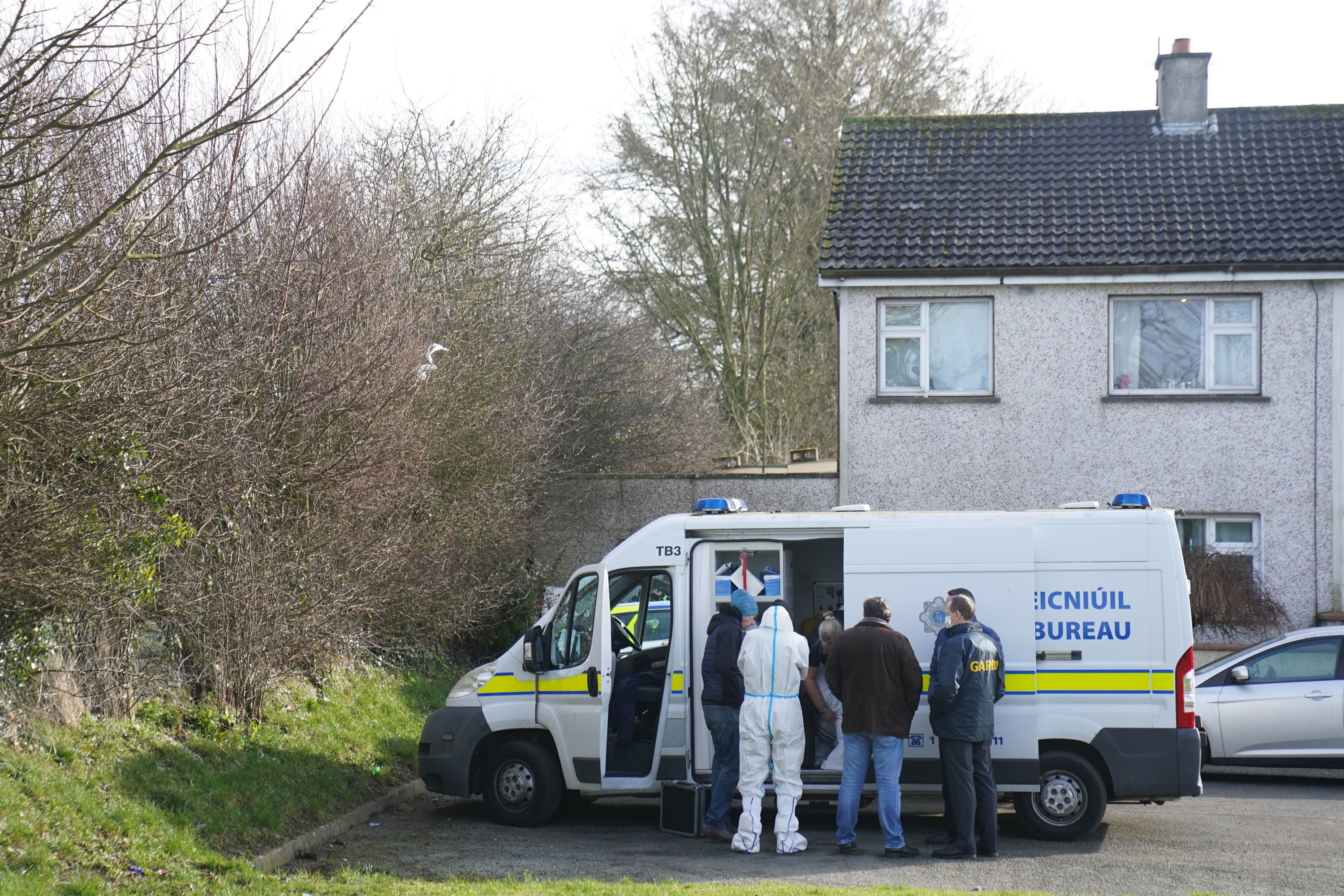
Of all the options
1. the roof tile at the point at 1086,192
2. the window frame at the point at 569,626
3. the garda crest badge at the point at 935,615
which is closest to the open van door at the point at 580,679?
the window frame at the point at 569,626

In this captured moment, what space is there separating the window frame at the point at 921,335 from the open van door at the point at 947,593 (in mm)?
7697

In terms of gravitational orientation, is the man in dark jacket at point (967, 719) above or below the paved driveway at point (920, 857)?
above

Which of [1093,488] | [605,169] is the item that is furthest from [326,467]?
[605,169]

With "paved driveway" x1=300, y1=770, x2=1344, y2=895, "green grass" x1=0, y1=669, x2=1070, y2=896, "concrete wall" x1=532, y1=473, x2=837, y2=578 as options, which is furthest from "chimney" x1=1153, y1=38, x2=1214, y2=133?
"green grass" x1=0, y1=669, x2=1070, y2=896

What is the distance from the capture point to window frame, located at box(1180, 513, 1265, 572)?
53.9 feet

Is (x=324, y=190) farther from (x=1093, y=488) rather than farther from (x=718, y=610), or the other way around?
(x=1093, y=488)

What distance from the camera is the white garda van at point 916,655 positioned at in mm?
9266

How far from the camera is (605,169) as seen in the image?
27.4m

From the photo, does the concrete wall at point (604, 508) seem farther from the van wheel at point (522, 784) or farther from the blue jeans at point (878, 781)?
the blue jeans at point (878, 781)

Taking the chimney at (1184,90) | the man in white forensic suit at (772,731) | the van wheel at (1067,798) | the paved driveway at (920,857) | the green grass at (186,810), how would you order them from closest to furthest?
the green grass at (186,810), the paved driveway at (920,857), the man in white forensic suit at (772,731), the van wheel at (1067,798), the chimney at (1184,90)

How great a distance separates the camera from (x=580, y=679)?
33.3ft

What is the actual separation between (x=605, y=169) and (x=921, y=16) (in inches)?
304

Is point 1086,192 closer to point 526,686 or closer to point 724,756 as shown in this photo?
point 724,756

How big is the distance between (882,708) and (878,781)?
1.81ft
